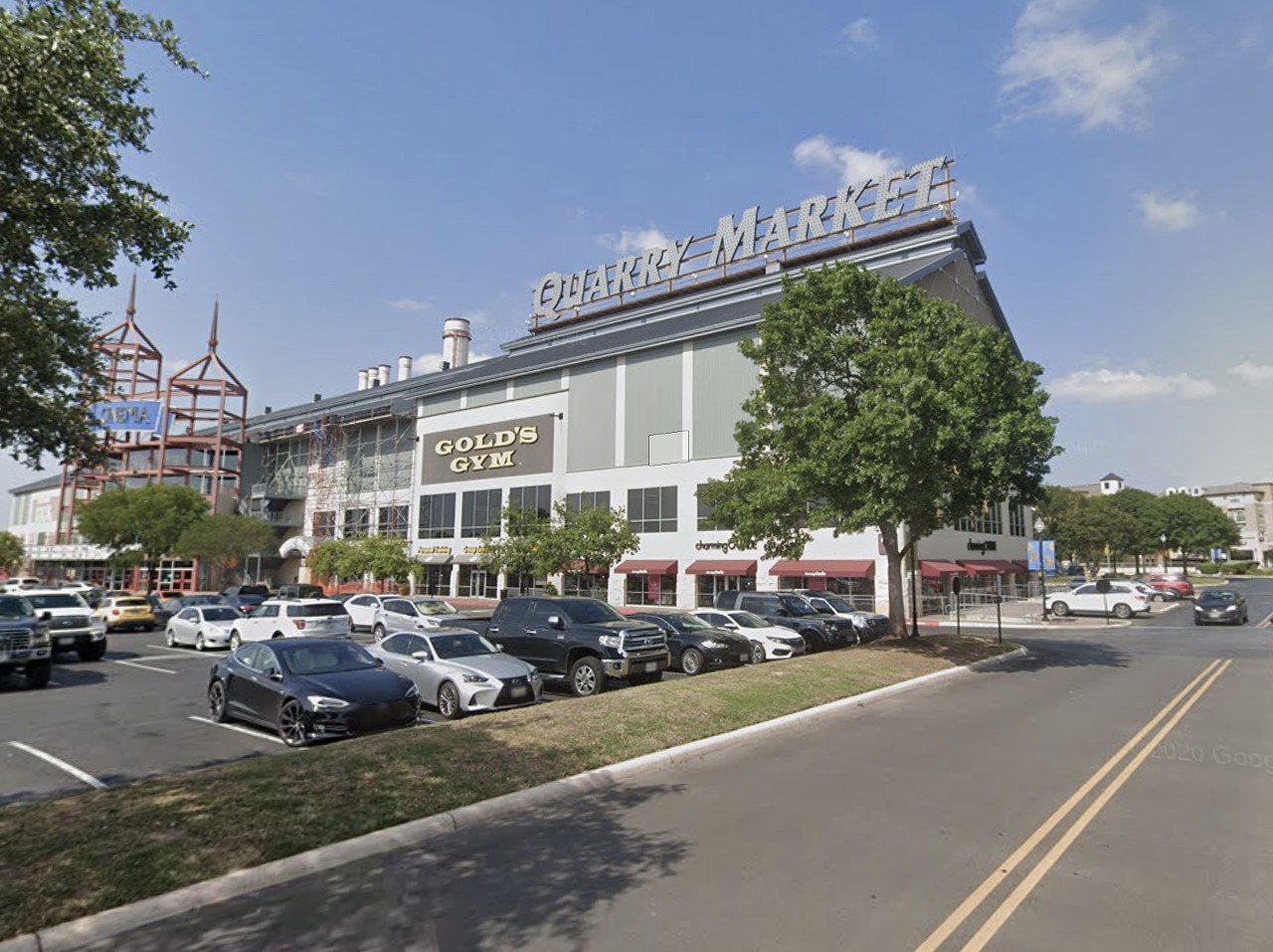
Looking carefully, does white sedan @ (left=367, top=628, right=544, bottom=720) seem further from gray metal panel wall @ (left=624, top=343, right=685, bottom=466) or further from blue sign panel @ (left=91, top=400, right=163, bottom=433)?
blue sign panel @ (left=91, top=400, right=163, bottom=433)

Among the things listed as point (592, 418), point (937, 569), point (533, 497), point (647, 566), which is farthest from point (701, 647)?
point (533, 497)

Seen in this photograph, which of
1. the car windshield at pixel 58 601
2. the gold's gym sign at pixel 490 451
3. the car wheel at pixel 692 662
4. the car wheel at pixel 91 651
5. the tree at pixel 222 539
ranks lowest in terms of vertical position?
the car wheel at pixel 91 651

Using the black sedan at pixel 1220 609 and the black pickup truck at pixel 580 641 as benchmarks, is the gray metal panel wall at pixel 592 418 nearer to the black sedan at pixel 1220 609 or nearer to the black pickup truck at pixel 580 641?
the black sedan at pixel 1220 609

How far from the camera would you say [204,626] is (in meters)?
23.6

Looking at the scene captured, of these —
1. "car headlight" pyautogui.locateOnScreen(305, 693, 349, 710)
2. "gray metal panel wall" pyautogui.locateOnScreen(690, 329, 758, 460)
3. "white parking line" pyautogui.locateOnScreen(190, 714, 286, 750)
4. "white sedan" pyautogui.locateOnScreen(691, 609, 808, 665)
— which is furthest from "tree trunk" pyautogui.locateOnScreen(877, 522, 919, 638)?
"gray metal panel wall" pyautogui.locateOnScreen(690, 329, 758, 460)

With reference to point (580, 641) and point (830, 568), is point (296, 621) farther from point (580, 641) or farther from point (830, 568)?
point (830, 568)

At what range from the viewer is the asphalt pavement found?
14.8ft

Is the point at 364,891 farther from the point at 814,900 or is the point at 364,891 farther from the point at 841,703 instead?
the point at 841,703

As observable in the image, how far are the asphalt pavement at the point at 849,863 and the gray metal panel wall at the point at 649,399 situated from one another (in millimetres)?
37899

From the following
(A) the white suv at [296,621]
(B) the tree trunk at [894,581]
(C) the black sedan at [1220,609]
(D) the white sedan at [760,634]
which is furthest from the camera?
(C) the black sedan at [1220,609]

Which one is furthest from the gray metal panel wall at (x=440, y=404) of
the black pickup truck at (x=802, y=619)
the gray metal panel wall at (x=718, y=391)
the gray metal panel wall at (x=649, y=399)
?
the black pickup truck at (x=802, y=619)

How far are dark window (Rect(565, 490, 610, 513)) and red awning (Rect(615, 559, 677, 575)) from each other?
173 inches

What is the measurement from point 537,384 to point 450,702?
148ft

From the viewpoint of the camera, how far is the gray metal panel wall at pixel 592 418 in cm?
5016
